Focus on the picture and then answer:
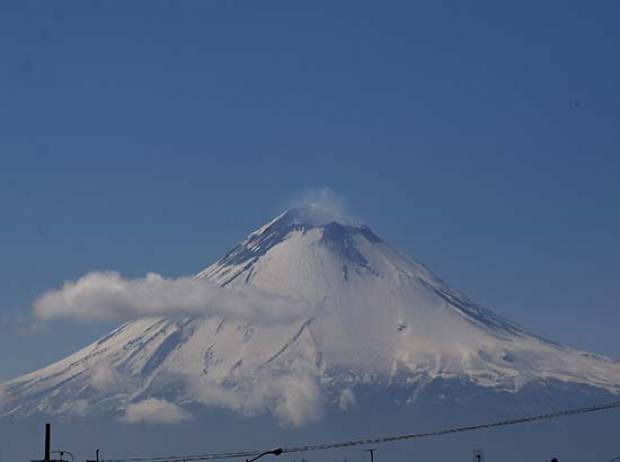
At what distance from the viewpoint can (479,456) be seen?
4026 inches

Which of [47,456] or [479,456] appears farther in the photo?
A: [479,456]

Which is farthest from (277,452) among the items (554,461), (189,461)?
(554,461)

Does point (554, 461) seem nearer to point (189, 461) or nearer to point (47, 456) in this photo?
point (189, 461)

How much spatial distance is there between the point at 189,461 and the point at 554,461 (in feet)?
77.7

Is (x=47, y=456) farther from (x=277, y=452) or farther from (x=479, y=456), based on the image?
(x=479, y=456)

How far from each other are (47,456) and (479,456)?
100.0 feet

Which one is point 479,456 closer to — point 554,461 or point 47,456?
point 554,461

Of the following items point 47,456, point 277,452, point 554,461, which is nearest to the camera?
point 277,452

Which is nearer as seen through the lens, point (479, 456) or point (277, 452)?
point (277, 452)

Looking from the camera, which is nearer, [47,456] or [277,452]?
[277,452]

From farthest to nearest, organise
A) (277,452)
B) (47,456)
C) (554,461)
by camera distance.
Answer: (554,461), (47,456), (277,452)

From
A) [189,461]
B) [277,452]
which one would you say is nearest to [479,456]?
[189,461]

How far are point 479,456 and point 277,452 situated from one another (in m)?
34.0

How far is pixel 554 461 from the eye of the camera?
96.1 metres
